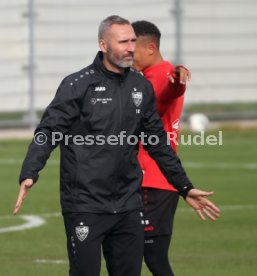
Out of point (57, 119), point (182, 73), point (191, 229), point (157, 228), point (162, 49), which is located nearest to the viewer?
point (57, 119)

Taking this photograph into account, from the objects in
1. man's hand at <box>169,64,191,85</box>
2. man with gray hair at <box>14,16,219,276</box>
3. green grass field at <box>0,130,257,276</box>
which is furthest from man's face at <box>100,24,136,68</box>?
green grass field at <box>0,130,257,276</box>

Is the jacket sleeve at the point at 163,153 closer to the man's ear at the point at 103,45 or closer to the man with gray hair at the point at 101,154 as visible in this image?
the man with gray hair at the point at 101,154

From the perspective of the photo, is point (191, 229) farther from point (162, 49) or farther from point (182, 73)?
point (162, 49)

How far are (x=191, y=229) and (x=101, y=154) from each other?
20.2 feet

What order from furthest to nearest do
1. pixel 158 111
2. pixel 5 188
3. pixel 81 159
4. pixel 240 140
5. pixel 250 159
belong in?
1. pixel 240 140
2. pixel 250 159
3. pixel 5 188
4. pixel 158 111
5. pixel 81 159

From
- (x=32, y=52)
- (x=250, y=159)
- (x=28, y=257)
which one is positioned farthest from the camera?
(x=32, y=52)

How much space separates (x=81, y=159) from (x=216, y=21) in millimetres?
25272

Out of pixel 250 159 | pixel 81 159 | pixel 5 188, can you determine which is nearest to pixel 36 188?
pixel 5 188

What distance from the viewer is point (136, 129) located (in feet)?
27.8

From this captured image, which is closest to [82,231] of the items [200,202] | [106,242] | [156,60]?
[106,242]

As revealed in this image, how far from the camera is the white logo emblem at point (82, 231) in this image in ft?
27.2

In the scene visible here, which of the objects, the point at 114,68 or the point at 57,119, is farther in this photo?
the point at 114,68

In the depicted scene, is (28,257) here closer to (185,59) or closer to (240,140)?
(240,140)

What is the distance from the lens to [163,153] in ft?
28.4
